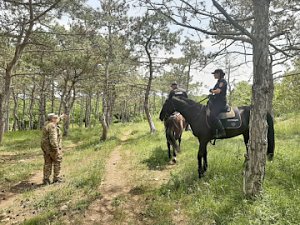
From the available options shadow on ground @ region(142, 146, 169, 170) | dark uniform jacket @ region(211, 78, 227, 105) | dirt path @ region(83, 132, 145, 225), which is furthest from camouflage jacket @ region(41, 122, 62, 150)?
dark uniform jacket @ region(211, 78, 227, 105)

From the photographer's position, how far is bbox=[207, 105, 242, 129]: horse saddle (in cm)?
809

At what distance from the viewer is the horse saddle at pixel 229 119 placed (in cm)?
809

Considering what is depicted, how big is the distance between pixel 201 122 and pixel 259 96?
9.64 feet

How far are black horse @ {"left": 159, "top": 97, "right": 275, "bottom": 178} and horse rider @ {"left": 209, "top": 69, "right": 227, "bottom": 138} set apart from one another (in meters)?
0.20

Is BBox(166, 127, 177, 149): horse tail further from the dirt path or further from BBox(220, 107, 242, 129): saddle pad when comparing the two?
BBox(220, 107, 242, 129): saddle pad

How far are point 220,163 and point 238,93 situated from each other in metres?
50.4

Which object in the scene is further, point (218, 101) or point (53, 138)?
point (53, 138)

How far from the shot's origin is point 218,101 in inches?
321

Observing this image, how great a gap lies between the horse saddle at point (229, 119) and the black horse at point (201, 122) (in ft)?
0.55

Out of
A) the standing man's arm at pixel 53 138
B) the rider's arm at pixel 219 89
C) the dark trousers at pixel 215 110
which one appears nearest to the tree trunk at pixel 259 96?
the rider's arm at pixel 219 89

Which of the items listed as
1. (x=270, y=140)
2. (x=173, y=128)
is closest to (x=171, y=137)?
(x=173, y=128)

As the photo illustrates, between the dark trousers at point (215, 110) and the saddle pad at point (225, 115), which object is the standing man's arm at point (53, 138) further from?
the saddle pad at point (225, 115)

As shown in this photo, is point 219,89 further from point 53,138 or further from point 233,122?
point 53,138

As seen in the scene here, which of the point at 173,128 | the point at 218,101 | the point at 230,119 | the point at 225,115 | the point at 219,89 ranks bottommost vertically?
the point at 173,128
